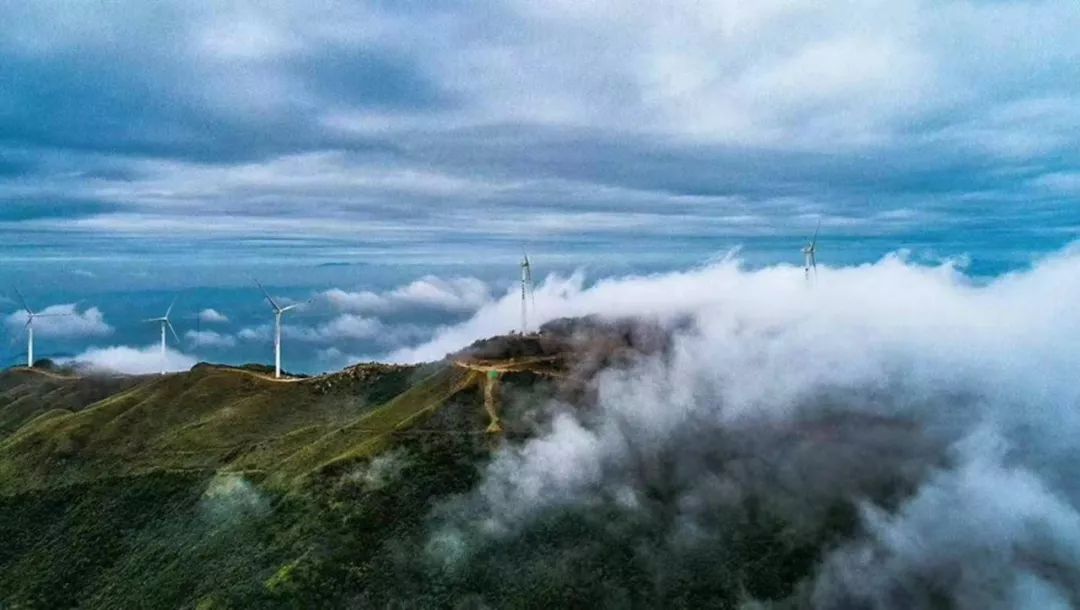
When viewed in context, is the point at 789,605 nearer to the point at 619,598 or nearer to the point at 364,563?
the point at 619,598

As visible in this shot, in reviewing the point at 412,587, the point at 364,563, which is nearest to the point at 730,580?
the point at 412,587

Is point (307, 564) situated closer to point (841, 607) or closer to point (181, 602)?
point (181, 602)

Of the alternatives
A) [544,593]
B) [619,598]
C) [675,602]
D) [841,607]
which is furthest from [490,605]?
[841,607]

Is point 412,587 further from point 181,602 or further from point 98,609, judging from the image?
point 98,609

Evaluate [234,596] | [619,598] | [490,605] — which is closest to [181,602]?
[234,596]

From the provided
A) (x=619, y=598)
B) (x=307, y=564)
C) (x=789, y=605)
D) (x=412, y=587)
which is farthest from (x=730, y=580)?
(x=307, y=564)

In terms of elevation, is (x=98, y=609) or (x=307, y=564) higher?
(x=307, y=564)
